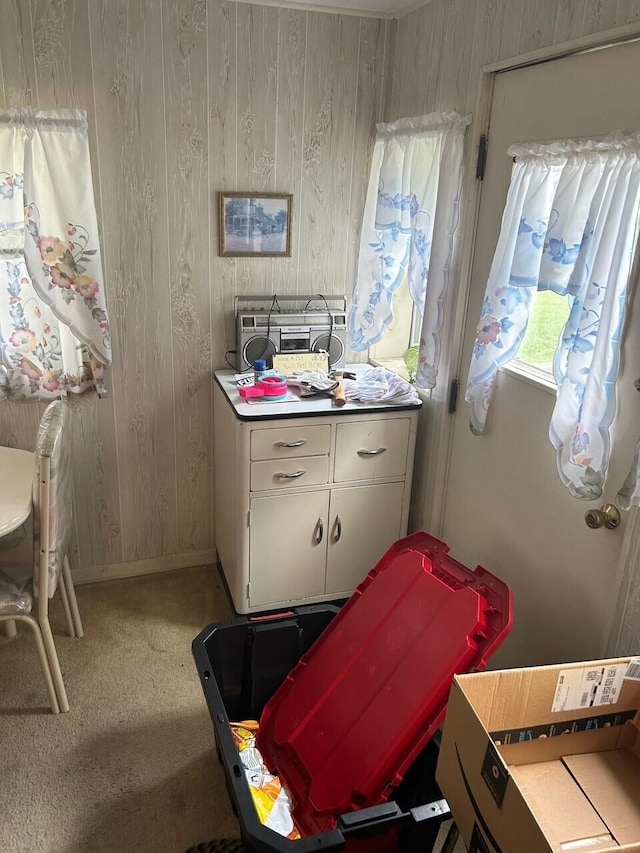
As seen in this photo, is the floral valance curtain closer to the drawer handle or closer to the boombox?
the boombox

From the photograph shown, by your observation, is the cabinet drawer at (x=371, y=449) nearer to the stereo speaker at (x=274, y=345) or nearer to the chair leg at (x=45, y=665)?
the stereo speaker at (x=274, y=345)

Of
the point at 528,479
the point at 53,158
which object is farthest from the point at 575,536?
the point at 53,158

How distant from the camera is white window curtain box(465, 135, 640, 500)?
153 centimetres

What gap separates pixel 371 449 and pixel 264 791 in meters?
1.18

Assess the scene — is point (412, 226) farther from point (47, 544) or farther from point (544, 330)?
point (47, 544)

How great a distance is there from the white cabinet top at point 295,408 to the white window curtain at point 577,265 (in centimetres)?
62

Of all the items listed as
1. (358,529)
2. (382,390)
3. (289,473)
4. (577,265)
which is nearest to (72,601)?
(289,473)

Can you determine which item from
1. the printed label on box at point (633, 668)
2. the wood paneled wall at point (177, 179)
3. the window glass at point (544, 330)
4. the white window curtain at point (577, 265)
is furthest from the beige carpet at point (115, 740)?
the window glass at point (544, 330)

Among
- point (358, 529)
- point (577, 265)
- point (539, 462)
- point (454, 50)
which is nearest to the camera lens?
point (577, 265)

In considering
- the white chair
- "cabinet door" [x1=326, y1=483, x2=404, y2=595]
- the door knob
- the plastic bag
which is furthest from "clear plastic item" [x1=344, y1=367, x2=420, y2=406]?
the plastic bag

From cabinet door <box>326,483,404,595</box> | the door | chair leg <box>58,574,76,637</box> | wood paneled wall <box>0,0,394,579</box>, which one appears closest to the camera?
the door

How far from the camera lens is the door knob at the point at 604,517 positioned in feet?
5.33

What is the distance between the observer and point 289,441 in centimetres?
236

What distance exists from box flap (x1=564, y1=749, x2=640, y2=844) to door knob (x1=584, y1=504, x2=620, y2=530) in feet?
1.67
